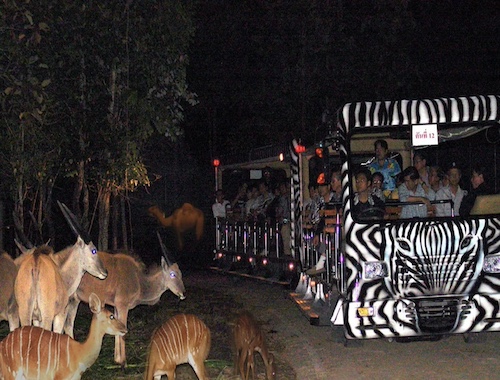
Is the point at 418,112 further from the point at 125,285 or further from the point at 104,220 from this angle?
the point at 104,220

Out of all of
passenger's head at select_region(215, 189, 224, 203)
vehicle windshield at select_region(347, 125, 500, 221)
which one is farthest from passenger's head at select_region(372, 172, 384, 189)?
passenger's head at select_region(215, 189, 224, 203)

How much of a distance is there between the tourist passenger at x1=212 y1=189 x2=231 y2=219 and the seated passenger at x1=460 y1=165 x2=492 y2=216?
1121 cm

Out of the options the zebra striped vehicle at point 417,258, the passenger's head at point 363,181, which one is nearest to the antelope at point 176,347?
the zebra striped vehicle at point 417,258

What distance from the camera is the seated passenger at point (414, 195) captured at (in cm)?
1004

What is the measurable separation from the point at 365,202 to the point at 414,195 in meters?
0.67

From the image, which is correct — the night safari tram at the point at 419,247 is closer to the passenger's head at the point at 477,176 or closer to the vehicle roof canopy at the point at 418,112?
the vehicle roof canopy at the point at 418,112

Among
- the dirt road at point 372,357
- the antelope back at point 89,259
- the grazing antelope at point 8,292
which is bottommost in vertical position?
the dirt road at point 372,357

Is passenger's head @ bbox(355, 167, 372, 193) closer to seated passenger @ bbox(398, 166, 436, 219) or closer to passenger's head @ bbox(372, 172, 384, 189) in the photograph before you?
passenger's head @ bbox(372, 172, 384, 189)

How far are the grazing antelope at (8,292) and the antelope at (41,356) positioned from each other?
9.94ft

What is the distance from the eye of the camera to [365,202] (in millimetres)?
9898

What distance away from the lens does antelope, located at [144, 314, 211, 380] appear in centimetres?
772

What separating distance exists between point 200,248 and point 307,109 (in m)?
5.93

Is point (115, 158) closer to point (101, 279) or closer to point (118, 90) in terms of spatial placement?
point (118, 90)

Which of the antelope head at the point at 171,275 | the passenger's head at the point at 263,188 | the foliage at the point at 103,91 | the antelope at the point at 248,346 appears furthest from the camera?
the passenger's head at the point at 263,188
